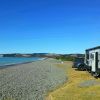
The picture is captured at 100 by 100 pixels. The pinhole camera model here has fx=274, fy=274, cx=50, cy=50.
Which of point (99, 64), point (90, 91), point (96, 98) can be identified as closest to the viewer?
point (96, 98)

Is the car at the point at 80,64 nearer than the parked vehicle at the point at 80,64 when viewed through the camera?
Yes

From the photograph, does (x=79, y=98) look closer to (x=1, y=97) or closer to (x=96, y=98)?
(x=96, y=98)

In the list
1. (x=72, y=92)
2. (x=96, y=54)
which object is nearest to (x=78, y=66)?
(x=96, y=54)

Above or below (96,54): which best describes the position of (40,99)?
below

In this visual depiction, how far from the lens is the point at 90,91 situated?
16234mm

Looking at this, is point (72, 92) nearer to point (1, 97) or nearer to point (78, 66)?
point (1, 97)

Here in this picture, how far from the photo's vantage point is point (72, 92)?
1661 cm

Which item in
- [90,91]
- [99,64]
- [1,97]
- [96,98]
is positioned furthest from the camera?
[99,64]

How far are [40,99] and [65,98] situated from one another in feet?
4.45

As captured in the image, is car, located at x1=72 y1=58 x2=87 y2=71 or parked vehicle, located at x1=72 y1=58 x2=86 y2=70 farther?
parked vehicle, located at x1=72 y1=58 x2=86 y2=70

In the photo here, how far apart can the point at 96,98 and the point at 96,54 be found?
13269 millimetres

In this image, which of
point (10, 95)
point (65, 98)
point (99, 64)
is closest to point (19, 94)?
point (10, 95)

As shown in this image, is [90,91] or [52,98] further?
A: [90,91]

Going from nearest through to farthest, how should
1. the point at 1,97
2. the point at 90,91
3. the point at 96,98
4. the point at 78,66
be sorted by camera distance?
the point at 96,98, the point at 1,97, the point at 90,91, the point at 78,66
